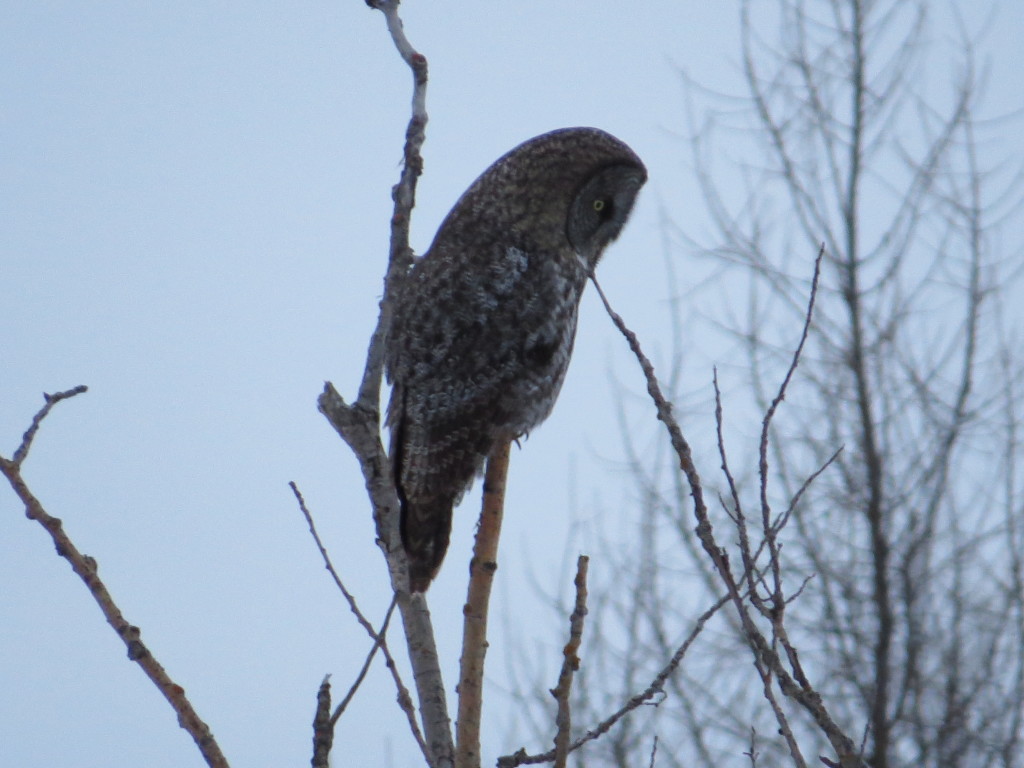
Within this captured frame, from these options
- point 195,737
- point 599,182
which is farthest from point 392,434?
point 195,737

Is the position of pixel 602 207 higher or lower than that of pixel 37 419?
higher

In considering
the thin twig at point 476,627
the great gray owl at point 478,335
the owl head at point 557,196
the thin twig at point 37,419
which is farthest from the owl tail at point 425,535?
the thin twig at point 37,419

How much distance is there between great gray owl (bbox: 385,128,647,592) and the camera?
10.3 feet

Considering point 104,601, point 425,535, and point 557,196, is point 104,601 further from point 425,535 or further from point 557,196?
point 557,196

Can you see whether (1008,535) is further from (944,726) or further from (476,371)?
(476,371)

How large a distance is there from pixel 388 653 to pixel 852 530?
15.7 ft

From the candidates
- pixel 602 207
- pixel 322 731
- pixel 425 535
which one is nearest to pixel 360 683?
pixel 322 731

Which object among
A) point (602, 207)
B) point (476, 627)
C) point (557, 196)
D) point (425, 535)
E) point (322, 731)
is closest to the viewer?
point (322, 731)

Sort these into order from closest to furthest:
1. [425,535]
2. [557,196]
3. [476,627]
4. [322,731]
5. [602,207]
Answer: [322,731] < [476,627] < [425,535] < [557,196] < [602,207]

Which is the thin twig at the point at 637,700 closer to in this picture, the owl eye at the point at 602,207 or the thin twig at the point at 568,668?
the thin twig at the point at 568,668

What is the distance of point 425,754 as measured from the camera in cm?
165

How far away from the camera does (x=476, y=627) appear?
1.77 metres

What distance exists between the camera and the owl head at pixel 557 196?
3379mm

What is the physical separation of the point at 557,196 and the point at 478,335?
540 mm
